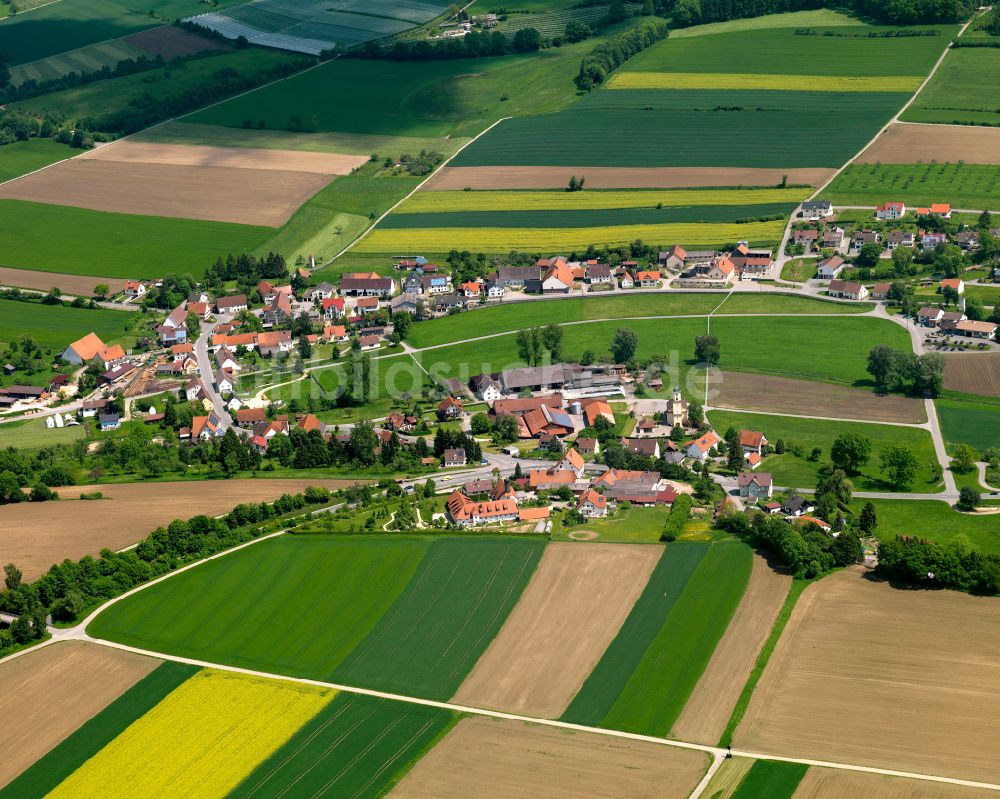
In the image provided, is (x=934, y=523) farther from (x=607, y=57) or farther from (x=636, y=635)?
(x=607, y=57)

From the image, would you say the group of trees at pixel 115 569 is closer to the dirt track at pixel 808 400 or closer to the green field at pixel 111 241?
the dirt track at pixel 808 400

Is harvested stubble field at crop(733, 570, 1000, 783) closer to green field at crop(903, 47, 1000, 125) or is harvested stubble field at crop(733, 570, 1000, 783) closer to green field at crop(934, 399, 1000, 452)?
green field at crop(934, 399, 1000, 452)

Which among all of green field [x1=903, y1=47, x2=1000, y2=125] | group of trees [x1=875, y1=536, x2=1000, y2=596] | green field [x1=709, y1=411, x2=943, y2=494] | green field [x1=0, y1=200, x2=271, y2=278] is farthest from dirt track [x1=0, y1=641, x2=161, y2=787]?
green field [x1=903, y1=47, x2=1000, y2=125]

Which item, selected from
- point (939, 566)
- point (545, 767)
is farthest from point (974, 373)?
point (545, 767)

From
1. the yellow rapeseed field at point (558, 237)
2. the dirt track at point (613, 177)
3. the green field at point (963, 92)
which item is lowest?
the yellow rapeseed field at point (558, 237)

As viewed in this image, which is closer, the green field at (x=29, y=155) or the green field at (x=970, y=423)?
the green field at (x=970, y=423)

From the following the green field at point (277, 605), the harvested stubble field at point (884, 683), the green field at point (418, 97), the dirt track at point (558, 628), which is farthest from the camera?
the green field at point (418, 97)

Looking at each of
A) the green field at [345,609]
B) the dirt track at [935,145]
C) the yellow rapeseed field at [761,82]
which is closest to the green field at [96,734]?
the green field at [345,609]
